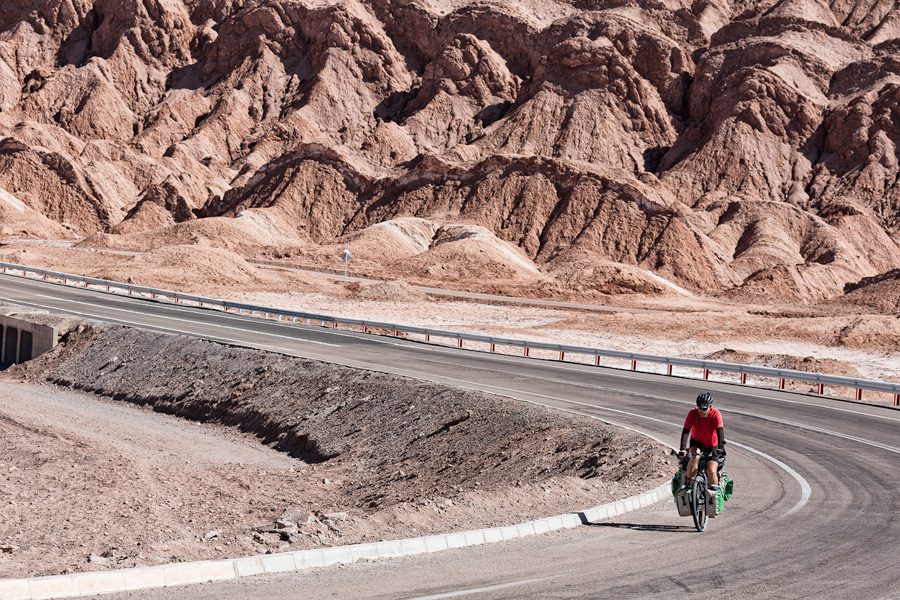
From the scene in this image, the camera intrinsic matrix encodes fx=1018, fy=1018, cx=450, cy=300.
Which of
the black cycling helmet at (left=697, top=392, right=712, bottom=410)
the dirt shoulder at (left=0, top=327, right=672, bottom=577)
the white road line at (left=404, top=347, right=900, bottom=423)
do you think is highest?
the black cycling helmet at (left=697, top=392, right=712, bottom=410)

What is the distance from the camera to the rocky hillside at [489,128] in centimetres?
9338

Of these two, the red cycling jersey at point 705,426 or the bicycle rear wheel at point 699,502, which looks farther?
the red cycling jersey at point 705,426

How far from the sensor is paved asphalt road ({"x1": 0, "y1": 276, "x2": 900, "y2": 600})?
9.59 metres

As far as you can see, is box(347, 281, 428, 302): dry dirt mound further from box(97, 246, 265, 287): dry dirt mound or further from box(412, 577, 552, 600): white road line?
box(412, 577, 552, 600): white road line

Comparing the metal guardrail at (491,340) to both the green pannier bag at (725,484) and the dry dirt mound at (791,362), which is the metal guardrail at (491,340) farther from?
the green pannier bag at (725,484)

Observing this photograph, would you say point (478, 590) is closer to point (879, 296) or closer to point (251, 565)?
point (251, 565)

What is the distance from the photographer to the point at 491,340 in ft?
131

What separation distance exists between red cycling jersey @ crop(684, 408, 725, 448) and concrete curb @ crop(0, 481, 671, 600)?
1811 mm

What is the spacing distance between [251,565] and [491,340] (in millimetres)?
29991

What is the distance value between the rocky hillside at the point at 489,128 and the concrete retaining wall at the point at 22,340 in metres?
43.7

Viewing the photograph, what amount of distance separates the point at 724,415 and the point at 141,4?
139 metres

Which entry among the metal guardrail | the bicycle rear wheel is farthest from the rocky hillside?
the bicycle rear wheel

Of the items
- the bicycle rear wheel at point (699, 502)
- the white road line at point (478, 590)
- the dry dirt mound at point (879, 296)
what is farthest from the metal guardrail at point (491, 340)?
the dry dirt mound at point (879, 296)

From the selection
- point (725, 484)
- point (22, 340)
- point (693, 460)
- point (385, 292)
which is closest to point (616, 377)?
point (725, 484)
